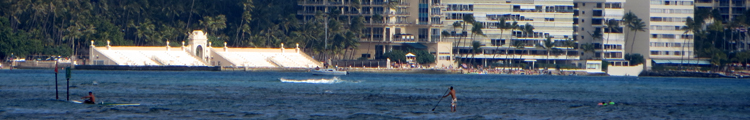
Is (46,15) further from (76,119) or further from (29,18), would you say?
(76,119)

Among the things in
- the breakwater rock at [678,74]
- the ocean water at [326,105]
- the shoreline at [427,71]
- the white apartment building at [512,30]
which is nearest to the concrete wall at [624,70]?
the shoreline at [427,71]

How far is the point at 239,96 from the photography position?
194 feet

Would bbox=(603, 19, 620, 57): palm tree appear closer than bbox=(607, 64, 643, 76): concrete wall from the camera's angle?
No

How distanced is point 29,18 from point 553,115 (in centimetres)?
10502

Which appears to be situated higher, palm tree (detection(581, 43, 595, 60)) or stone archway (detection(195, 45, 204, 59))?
palm tree (detection(581, 43, 595, 60))

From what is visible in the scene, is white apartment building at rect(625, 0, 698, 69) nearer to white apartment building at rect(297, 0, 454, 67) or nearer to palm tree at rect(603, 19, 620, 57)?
palm tree at rect(603, 19, 620, 57)

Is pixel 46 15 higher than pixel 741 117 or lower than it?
higher

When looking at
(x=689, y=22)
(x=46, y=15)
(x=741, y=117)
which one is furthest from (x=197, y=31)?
(x=741, y=117)

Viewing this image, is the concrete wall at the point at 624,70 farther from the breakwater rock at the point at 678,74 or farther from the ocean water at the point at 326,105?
the ocean water at the point at 326,105

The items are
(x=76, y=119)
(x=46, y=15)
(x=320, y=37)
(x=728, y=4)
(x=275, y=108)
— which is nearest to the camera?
(x=76, y=119)

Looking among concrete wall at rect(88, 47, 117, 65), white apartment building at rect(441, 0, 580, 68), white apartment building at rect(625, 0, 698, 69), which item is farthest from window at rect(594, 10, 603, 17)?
concrete wall at rect(88, 47, 117, 65)

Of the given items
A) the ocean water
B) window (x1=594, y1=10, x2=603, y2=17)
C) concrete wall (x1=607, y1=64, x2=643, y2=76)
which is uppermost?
window (x1=594, y1=10, x2=603, y2=17)

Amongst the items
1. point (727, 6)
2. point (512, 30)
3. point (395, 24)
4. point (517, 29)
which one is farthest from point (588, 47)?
point (395, 24)

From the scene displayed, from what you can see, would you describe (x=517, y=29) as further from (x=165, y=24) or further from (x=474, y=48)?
(x=165, y=24)
